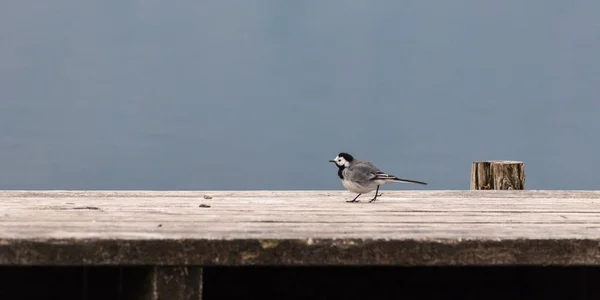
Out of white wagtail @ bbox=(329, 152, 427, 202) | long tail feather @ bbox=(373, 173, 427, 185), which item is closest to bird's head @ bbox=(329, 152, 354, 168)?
white wagtail @ bbox=(329, 152, 427, 202)

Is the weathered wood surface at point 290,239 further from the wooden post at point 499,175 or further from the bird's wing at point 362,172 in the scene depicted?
the wooden post at point 499,175

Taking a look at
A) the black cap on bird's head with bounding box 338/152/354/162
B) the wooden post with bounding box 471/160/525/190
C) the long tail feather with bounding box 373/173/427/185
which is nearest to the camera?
the long tail feather with bounding box 373/173/427/185

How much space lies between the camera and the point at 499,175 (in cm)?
827

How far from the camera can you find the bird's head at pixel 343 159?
616 cm

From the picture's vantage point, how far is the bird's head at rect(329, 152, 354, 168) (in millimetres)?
6156

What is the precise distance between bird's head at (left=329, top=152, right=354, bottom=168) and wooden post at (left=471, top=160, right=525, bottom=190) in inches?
103

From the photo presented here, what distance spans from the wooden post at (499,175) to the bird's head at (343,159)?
2626 mm

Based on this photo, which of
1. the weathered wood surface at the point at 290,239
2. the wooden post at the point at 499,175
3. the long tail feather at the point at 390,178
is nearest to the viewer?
the weathered wood surface at the point at 290,239

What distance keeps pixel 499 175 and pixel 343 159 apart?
8.88ft
